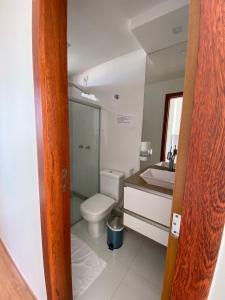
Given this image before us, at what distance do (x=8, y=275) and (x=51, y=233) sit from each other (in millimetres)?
1046

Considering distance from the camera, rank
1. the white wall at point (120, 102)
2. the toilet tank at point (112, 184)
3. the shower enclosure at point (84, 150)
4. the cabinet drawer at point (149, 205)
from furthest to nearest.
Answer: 1. the shower enclosure at point (84, 150)
2. the toilet tank at point (112, 184)
3. the white wall at point (120, 102)
4. the cabinet drawer at point (149, 205)

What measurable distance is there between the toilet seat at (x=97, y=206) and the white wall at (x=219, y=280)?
1.33 metres

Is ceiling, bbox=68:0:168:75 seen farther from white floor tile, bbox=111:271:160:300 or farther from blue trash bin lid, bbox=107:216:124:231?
white floor tile, bbox=111:271:160:300

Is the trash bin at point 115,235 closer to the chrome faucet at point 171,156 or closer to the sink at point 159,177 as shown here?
the sink at point 159,177

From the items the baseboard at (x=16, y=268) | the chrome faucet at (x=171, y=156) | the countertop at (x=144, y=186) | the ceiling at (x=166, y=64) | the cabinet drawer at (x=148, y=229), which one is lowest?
the baseboard at (x=16, y=268)

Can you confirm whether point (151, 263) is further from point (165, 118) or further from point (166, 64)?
point (166, 64)

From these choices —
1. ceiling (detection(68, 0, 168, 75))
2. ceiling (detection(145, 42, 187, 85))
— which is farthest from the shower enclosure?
ceiling (detection(145, 42, 187, 85))

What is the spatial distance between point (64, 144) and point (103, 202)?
126 centimetres

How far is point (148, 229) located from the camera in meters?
1.16

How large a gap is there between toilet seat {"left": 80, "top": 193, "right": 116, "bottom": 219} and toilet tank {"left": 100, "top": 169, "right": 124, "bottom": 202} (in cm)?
9

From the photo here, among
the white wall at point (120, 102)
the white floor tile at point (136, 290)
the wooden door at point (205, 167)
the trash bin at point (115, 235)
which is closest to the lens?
the wooden door at point (205, 167)

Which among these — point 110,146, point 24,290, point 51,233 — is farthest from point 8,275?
point 110,146

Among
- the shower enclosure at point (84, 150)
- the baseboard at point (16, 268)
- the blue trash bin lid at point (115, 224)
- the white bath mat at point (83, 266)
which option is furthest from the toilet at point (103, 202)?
the baseboard at point (16, 268)

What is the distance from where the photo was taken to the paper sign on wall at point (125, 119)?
1.90 metres
